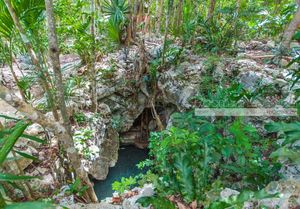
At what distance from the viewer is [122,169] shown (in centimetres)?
388

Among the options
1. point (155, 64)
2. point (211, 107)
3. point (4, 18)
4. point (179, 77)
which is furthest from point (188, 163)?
Result: point (155, 64)

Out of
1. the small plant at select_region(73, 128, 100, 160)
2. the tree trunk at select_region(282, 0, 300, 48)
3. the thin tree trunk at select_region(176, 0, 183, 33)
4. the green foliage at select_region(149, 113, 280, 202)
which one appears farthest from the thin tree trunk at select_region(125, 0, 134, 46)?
the green foliage at select_region(149, 113, 280, 202)

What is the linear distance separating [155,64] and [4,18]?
251cm

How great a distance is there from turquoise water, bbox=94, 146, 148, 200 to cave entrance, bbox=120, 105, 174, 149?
133 mm

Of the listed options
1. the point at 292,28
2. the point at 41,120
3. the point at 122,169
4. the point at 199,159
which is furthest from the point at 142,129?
the point at 41,120

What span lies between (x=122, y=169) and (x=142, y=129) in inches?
41.0

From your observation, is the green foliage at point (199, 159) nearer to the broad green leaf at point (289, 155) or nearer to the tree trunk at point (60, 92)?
the broad green leaf at point (289, 155)

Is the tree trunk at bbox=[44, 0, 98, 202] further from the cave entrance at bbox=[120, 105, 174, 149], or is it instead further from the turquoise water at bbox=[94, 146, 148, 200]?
the cave entrance at bbox=[120, 105, 174, 149]

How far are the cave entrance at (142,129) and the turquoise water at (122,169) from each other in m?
0.13

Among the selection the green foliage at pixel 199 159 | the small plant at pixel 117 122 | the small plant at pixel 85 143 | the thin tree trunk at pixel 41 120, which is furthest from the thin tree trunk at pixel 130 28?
the thin tree trunk at pixel 41 120

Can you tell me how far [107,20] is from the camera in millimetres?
4707

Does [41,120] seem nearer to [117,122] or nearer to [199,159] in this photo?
[199,159]

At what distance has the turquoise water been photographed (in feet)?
10.8

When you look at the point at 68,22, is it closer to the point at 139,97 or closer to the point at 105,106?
the point at 105,106
